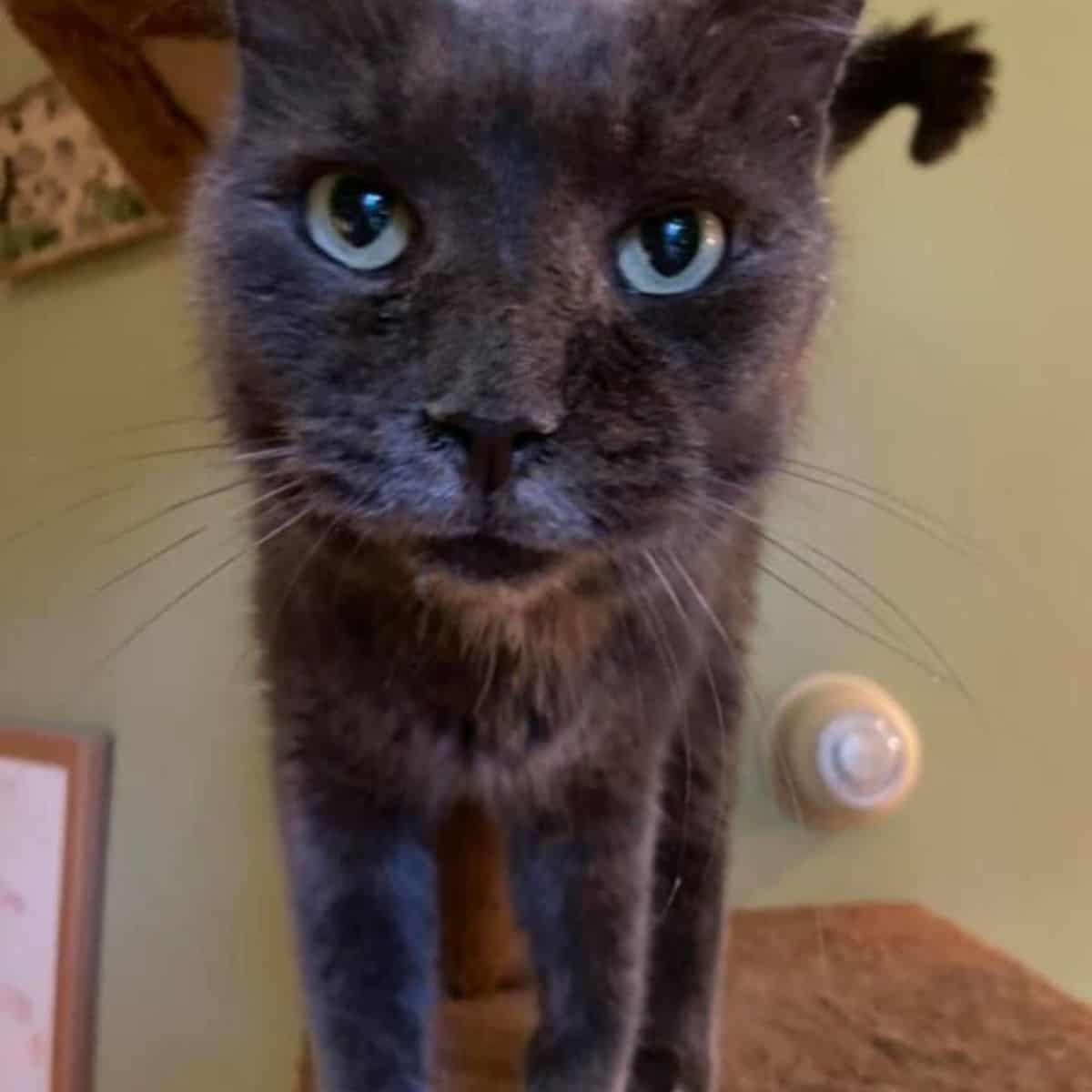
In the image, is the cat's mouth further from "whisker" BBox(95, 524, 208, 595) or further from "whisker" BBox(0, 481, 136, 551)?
"whisker" BBox(0, 481, 136, 551)

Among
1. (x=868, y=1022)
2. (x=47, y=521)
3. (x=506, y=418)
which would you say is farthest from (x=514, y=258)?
(x=47, y=521)

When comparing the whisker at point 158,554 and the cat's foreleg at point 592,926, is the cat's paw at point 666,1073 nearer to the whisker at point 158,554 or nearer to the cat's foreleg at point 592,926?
the cat's foreleg at point 592,926

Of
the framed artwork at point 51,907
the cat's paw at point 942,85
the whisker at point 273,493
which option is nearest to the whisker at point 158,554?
the whisker at point 273,493

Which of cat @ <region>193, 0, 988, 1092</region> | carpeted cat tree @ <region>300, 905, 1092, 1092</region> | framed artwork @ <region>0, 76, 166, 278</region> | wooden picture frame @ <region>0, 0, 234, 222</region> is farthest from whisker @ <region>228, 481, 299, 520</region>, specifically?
framed artwork @ <region>0, 76, 166, 278</region>

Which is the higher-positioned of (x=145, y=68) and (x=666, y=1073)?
(x=145, y=68)

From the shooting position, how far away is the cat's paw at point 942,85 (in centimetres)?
87

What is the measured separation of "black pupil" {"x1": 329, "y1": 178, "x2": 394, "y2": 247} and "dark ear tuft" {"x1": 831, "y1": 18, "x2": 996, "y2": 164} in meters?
0.39

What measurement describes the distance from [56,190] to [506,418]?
1241 mm

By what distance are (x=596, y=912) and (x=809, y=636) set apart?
1.85 ft

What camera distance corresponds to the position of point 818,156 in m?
0.69

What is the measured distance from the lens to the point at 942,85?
2.88 feet

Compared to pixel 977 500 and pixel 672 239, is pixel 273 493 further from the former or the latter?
pixel 977 500

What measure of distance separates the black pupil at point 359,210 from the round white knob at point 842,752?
0.75 meters

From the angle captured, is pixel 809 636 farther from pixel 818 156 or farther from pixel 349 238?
pixel 349 238
